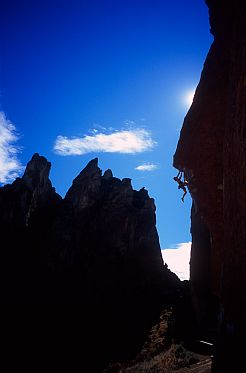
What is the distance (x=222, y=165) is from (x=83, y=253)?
5916 cm

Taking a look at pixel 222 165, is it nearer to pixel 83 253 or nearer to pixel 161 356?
pixel 161 356

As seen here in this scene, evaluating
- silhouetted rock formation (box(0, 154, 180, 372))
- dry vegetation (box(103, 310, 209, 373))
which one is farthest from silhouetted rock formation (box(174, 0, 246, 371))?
silhouetted rock formation (box(0, 154, 180, 372))

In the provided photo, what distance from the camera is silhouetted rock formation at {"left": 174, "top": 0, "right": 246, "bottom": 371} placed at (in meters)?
4.58

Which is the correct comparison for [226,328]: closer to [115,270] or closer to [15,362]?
[15,362]

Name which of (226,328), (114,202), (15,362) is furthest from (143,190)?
(226,328)

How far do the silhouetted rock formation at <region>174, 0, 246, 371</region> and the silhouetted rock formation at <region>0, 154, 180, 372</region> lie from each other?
4045cm

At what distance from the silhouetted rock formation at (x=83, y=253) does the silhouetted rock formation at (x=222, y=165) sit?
4045 centimetres

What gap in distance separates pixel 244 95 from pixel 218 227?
4.49 meters

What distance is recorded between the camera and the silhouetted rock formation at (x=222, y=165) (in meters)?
4.58

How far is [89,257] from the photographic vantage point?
63.0 meters

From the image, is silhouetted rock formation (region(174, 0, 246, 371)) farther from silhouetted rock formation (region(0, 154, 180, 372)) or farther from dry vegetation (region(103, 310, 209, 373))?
silhouetted rock formation (region(0, 154, 180, 372))

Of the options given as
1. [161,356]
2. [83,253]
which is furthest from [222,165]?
[83,253]

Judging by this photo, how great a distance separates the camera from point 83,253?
6347 centimetres

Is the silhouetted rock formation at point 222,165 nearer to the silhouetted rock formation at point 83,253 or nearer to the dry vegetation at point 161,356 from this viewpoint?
the dry vegetation at point 161,356
